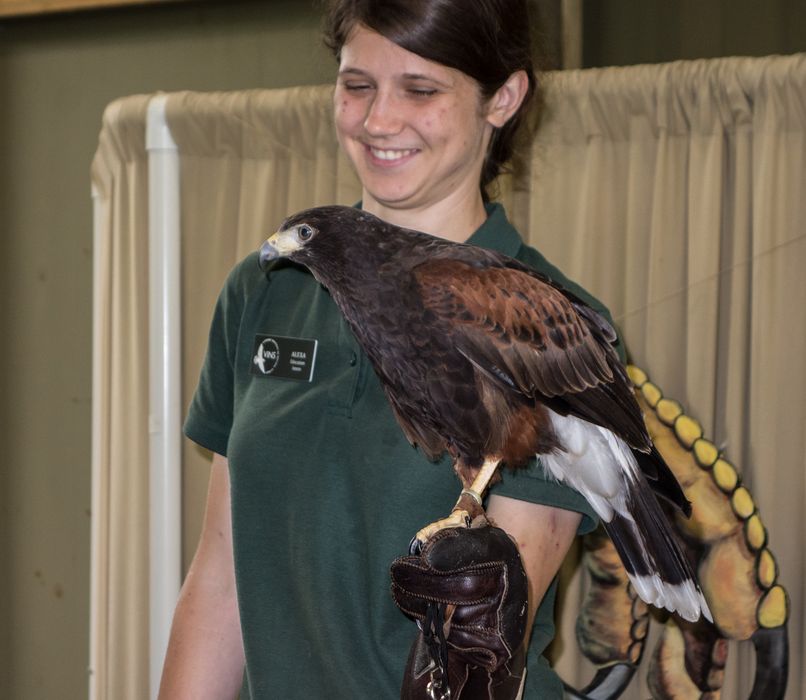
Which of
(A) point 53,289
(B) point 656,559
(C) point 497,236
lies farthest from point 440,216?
(A) point 53,289

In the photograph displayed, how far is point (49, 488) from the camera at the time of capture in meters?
3.47

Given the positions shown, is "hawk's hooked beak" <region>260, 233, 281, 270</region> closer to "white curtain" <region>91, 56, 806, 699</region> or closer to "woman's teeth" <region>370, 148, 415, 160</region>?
"woman's teeth" <region>370, 148, 415, 160</region>

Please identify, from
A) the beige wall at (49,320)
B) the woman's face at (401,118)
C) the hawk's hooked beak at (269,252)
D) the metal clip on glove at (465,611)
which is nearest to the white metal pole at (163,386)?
the beige wall at (49,320)

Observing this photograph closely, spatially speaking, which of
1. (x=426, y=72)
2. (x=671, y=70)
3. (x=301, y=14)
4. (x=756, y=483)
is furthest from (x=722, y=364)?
(x=301, y=14)

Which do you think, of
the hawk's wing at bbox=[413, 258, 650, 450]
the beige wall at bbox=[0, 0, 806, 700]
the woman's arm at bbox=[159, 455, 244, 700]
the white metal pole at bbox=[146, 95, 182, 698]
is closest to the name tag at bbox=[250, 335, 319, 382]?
the woman's arm at bbox=[159, 455, 244, 700]

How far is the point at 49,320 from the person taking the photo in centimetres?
345

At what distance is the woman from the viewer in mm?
1422

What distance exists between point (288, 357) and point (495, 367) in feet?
1.27

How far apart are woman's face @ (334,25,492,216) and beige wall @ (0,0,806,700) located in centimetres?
179

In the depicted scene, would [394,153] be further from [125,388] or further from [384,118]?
[125,388]

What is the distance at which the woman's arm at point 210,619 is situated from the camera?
1.64m

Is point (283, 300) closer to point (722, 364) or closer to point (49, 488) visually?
point (722, 364)

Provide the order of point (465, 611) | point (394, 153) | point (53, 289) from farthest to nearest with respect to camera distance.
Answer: point (53, 289) < point (394, 153) < point (465, 611)

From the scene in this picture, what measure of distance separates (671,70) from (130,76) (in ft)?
6.06
